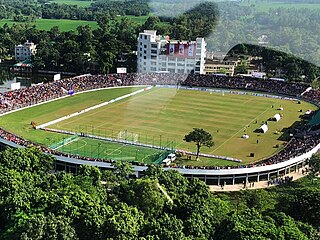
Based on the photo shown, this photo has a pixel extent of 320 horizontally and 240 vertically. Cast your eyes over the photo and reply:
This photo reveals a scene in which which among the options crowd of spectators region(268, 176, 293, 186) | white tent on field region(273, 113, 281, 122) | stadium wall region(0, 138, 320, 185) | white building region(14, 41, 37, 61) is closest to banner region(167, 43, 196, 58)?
white tent on field region(273, 113, 281, 122)

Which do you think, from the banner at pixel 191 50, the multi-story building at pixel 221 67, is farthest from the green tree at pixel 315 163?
the multi-story building at pixel 221 67

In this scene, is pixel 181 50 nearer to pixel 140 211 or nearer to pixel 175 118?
pixel 175 118

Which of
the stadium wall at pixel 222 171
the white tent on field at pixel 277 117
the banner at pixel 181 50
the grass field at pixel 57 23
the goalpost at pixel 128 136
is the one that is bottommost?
the stadium wall at pixel 222 171

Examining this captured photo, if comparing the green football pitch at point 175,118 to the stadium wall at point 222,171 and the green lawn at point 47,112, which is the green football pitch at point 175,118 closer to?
the green lawn at point 47,112

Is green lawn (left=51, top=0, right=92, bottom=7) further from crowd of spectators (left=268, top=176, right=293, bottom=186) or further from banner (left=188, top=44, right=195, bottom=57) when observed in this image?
crowd of spectators (left=268, top=176, right=293, bottom=186)

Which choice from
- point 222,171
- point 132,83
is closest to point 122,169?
point 222,171

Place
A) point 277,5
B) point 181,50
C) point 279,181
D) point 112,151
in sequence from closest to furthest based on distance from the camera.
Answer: point 277,5 → point 279,181 → point 112,151 → point 181,50
